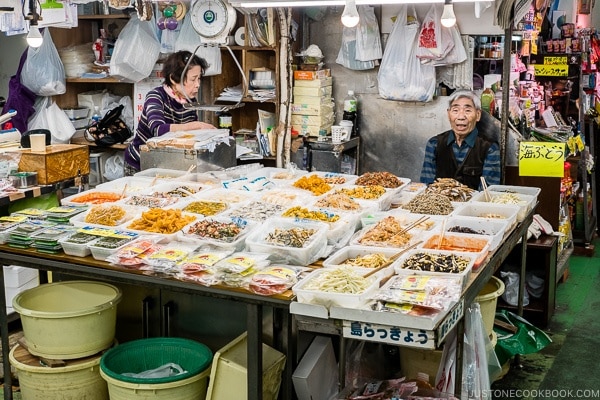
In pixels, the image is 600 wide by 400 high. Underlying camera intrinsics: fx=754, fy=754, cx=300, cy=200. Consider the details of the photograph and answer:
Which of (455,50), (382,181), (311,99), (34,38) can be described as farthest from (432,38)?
(34,38)

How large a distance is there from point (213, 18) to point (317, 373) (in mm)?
3360

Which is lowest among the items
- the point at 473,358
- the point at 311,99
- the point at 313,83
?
the point at 473,358

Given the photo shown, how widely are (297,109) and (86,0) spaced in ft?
6.74

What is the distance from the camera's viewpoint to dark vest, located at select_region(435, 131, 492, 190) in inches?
233

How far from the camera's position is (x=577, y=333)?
5543mm

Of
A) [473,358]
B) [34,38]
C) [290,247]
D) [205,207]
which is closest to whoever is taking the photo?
[290,247]

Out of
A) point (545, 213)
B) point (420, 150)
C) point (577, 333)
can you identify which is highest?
point (420, 150)

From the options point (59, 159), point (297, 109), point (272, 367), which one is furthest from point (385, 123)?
point (272, 367)

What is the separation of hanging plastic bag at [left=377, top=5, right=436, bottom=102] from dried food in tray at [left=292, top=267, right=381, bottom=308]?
11.5 ft

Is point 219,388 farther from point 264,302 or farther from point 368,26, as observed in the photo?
point 368,26

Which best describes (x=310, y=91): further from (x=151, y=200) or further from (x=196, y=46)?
(x=151, y=200)

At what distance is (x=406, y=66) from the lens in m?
6.48

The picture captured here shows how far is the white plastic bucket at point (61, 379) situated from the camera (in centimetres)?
389

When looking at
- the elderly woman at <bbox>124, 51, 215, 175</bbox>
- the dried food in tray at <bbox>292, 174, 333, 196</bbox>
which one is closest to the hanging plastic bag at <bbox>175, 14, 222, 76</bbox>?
the elderly woman at <bbox>124, 51, 215, 175</bbox>
